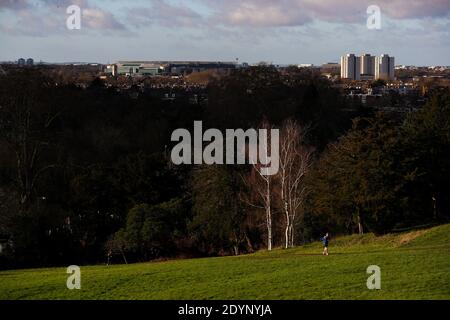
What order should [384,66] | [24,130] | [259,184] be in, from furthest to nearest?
[384,66]
[24,130]
[259,184]

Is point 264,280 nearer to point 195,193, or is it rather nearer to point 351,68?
point 195,193

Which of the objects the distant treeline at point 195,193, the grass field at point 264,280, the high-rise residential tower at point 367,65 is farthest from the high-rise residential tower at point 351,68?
the grass field at point 264,280

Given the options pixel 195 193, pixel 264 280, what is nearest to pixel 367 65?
pixel 195 193

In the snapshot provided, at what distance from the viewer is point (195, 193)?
38625 mm

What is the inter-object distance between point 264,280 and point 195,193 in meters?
20.7

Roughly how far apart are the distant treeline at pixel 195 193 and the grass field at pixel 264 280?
10.2 m

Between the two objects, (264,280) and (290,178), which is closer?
(264,280)

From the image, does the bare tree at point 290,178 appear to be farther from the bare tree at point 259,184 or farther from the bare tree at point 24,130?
the bare tree at point 24,130

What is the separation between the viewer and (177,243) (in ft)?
119

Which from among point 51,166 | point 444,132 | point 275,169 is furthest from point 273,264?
point 51,166

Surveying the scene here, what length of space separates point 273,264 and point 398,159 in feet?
48.5

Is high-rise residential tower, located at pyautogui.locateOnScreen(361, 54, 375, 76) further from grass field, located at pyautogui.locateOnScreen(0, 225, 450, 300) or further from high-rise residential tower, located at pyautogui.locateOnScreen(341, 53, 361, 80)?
grass field, located at pyautogui.locateOnScreen(0, 225, 450, 300)

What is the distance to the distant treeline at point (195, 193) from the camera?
1313 inches
